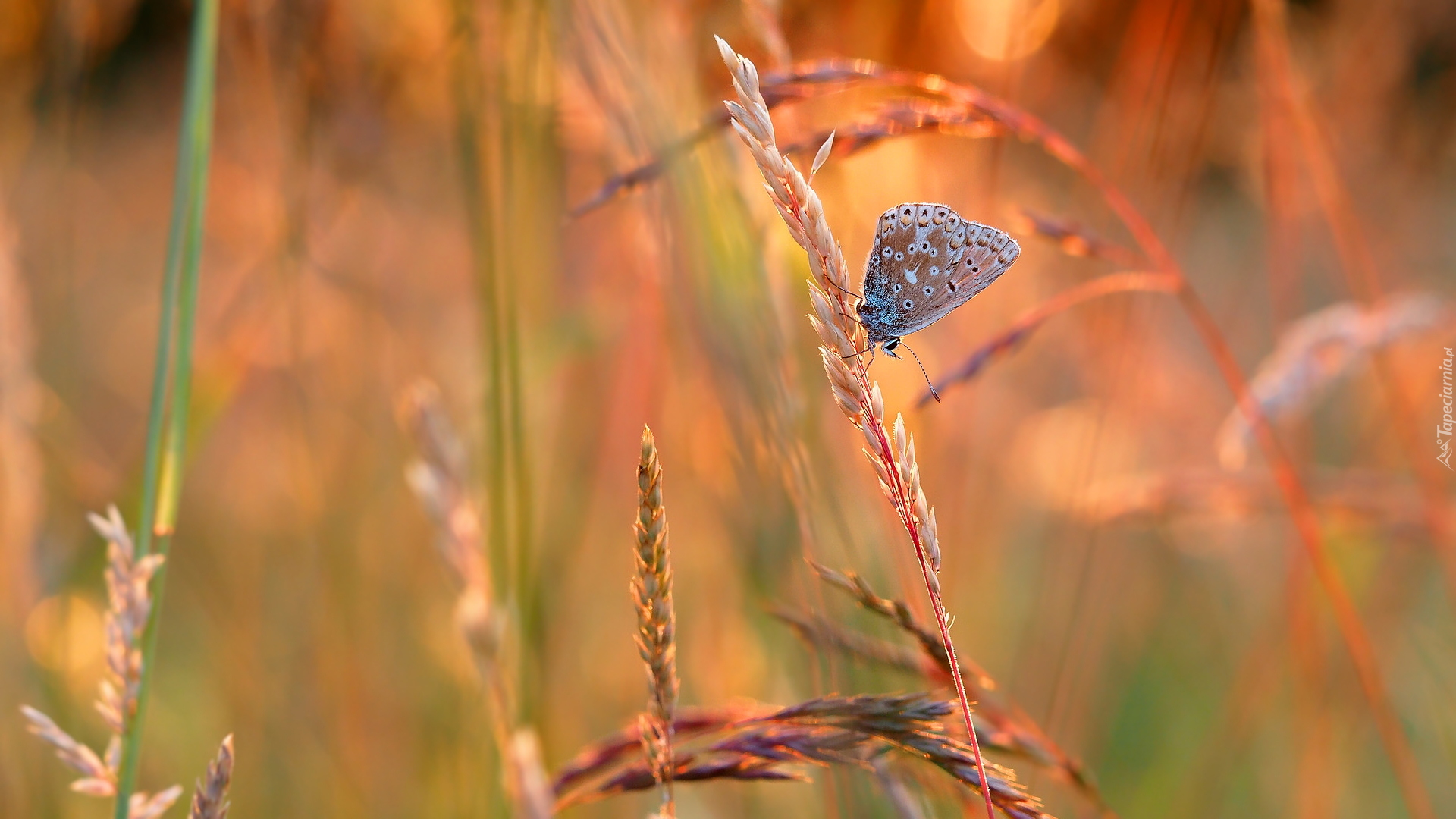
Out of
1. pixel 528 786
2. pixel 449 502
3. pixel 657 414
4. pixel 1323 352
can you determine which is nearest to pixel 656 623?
pixel 528 786

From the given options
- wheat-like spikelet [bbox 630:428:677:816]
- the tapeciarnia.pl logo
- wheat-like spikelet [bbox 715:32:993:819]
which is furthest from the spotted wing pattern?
the tapeciarnia.pl logo

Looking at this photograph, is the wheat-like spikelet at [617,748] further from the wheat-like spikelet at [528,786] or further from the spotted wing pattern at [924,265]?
the spotted wing pattern at [924,265]

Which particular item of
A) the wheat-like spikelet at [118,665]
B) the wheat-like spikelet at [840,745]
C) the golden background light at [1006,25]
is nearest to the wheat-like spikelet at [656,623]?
the wheat-like spikelet at [840,745]

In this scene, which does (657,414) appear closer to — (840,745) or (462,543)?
(462,543)

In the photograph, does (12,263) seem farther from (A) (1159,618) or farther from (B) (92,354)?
(A) (1159,618)

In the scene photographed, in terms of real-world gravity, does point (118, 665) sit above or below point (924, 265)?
below

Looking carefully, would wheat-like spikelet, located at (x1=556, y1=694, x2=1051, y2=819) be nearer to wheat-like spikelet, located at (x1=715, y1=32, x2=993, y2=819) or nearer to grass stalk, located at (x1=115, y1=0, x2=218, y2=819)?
wheat-like spikelet, located at (x1=715, y1=32, x2=993, y2=819)
